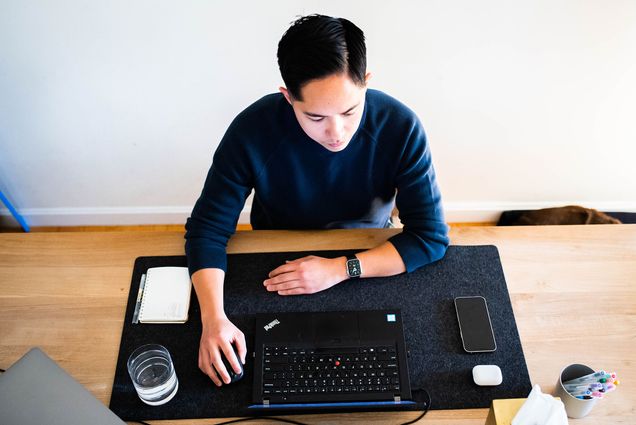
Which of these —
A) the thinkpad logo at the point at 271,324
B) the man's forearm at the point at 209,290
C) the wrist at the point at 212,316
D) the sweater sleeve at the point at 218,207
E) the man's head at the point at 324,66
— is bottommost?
the thinkpad logo at the point at 271,324

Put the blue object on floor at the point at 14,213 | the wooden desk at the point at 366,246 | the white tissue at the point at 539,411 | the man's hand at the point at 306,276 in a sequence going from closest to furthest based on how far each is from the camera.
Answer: the white tissue at the point at 539,411 → the wooden desk at the point at 366,246 → the man's hand at the point at 306,276 → the blue object on floor at the point at 14,213

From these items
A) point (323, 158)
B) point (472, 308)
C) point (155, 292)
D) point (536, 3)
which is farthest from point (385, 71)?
point (155, 292)

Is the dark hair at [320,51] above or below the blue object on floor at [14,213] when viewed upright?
above

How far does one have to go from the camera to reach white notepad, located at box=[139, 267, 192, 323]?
1.13 m

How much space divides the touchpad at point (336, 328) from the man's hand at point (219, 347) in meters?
0.15

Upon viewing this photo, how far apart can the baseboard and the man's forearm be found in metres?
1.07

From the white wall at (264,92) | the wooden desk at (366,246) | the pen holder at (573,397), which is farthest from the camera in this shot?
the white wall at (264,92)

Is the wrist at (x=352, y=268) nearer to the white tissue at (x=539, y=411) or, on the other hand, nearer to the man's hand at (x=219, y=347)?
the man's hand at (x=219, y=347)

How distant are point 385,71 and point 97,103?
95 cm

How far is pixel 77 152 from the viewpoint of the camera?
1.98 meters

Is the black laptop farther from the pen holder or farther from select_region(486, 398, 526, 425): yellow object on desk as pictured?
the pen holder

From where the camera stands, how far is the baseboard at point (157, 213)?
2203 mm

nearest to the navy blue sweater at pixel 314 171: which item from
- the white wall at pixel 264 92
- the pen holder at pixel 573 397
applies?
the pen holder at pixel 573 397

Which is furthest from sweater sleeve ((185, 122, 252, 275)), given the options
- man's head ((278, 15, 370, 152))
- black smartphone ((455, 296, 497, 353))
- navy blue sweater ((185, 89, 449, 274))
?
black smartphone ((455, 296, 497, 353))
